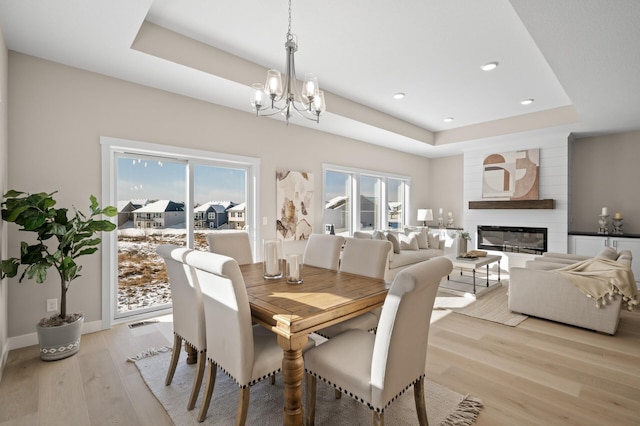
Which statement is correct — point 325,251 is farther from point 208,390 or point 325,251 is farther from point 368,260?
point 208,390

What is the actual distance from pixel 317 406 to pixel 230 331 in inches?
32.9

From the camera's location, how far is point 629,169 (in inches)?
211

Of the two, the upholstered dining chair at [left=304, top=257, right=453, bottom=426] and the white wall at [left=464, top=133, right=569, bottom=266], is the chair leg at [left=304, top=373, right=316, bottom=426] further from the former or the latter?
the white wall at [left=464, top=133, right=569, bottom=266]

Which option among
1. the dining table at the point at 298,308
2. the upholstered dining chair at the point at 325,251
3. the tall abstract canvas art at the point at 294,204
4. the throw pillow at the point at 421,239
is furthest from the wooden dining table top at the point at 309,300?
the throw pillow at the point at 421,239

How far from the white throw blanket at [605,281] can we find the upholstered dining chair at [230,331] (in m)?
3.18

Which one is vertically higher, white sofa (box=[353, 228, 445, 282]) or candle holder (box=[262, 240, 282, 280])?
candle holder (box=[262, 240, 282, 280])

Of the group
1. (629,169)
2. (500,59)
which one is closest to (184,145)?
(500,59)

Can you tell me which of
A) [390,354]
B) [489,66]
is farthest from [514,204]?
[390,354]

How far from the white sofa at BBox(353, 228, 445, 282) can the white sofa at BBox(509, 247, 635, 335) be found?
1.66 m

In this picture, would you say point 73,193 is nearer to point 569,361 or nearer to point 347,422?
point 347,422

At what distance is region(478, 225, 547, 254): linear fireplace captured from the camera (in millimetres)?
5812

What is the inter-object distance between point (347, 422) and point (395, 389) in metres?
0.56

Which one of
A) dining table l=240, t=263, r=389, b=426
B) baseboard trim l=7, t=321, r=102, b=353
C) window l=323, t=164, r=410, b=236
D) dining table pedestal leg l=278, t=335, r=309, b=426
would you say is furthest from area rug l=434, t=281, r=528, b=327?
baseboard trim l=7, t=321, r=102, b=353

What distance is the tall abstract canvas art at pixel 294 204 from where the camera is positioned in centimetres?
462
